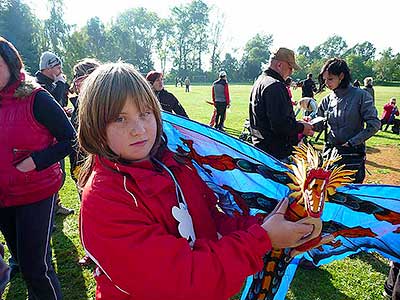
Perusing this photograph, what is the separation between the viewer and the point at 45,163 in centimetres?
228

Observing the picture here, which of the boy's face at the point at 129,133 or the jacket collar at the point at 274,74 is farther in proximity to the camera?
the jacket collar at the point at 274,74

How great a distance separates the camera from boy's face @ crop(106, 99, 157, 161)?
3.68 ft

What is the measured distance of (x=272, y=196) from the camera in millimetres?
1585

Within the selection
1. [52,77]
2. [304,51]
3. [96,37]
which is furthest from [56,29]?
[304,51]

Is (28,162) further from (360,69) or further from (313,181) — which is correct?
(360,69)

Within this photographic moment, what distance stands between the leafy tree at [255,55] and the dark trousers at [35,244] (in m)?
70.9

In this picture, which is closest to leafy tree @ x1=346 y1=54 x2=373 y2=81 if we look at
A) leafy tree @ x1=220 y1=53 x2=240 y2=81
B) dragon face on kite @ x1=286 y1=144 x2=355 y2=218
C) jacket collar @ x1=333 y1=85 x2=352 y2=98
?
leafy tree @ x1=220 y1=53 x2=240 y2=81

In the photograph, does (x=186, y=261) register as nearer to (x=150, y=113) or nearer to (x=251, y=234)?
(x=251, y=234)

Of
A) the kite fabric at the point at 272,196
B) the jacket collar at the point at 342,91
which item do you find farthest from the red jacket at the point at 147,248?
the jacket collar at the point at 342,91

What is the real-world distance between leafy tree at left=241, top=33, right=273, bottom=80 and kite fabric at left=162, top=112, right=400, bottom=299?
7117 cm

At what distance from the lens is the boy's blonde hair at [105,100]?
1102 millimetres

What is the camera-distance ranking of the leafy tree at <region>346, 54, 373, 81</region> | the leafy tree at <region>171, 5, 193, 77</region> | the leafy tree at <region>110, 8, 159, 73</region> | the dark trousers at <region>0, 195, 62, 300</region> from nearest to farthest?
1. the dark trousers at <region>0, 195, 62, 300</region>
2. the leafy tree at <region>346, 54, 373, 81</region>
3. the leafy tree at <region>110, 8, 159, 73</region>
4. the leafy tree at <region>171, 5, 193, 77</region>

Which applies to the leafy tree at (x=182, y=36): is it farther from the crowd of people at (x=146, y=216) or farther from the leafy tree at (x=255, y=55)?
the crowd of people at (x=146, y=216)

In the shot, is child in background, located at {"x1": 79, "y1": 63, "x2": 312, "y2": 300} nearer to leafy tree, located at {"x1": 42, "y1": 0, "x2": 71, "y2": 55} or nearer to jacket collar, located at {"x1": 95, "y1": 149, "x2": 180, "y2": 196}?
jacket collar, located at {"x1": 95, "y1": 149, "x2": 180, "y2": 196}
